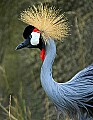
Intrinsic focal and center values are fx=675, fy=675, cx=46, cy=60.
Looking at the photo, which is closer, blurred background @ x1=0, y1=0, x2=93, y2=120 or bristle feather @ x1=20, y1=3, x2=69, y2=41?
bristle feather @ x1=20, y1=3, x2=69, y2=41

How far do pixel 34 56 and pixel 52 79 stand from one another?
6.13ft

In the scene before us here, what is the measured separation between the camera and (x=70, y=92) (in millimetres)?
3717

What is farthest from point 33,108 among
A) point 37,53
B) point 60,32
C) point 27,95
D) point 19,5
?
point 60,32

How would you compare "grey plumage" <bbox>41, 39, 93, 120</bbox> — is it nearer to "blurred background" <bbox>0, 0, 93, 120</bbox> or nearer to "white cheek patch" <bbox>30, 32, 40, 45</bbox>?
"white cheek patch" <bbox>30, 32, 40, 45</bbox>

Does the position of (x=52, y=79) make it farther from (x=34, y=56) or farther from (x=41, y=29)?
(x=34, y=56)

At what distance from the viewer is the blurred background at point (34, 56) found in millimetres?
5207

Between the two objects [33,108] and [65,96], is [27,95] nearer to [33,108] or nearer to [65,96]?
[33,108]

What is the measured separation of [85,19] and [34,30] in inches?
58.2

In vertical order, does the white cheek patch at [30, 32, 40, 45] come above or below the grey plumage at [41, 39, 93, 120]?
above

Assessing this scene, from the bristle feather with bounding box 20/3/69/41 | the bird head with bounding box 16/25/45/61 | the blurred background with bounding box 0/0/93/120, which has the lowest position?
the blurred background with bounding box 0/0/93/120

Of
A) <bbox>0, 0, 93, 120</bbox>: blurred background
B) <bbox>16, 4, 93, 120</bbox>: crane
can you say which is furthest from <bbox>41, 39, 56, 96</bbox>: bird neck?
<bbox>0, 0, 93, 120</bbox>: blurred background

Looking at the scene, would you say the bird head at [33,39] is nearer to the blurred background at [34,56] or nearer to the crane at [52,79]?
the crane at [52,79]

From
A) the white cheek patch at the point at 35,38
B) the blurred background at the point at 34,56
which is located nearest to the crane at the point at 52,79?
the white cheek patch at the point at 35,38

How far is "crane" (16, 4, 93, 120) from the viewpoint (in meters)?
3.70
